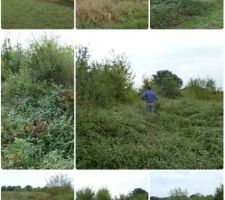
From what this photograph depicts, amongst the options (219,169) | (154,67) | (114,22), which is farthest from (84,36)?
(219,169)

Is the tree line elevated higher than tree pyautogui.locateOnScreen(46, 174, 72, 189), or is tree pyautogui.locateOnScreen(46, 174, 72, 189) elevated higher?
the tree line

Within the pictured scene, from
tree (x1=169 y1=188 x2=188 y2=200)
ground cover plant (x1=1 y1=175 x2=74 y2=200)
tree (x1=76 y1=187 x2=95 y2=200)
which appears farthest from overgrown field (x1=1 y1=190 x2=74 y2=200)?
tree (x1=169 y1=188 x2=188 y2=200)

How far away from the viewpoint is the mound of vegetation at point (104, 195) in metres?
6.95

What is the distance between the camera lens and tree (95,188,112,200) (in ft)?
22.9

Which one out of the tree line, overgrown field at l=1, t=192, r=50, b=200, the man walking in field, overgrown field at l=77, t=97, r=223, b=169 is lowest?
overgrown field at l=1, t=192, r=50, b=200

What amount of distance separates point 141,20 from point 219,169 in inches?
73.0

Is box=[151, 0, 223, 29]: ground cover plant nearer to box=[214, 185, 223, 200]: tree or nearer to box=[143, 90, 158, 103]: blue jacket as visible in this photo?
box=[143, 90, 158, 103]: blue jacket

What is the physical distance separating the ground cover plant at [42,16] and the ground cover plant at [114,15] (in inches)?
4.9

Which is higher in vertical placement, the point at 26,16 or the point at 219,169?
the point at 26,16

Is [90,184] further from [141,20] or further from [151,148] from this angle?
[141,20]

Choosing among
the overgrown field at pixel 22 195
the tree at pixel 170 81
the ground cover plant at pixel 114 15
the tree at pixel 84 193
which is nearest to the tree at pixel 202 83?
the tree at pixel 170 81

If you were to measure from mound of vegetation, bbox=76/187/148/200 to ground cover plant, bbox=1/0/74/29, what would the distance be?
1834mm

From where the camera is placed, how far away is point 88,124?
22.9 ft

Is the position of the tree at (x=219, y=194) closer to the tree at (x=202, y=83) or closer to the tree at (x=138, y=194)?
the tree at (x=138, y=194)
